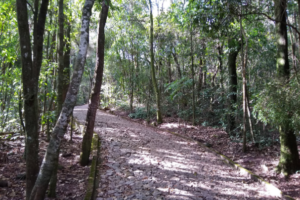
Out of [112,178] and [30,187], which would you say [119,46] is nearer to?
[112,178]

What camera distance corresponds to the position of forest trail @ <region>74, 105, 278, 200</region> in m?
5.06

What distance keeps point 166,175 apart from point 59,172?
305 cm

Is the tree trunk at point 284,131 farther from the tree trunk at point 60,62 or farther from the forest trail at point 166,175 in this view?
the tree trunk at point 60,62

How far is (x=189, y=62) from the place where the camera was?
47.7ft

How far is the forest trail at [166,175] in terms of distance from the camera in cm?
506

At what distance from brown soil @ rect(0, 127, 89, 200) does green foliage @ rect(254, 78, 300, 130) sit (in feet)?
17.1

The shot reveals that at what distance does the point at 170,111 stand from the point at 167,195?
12.1 m

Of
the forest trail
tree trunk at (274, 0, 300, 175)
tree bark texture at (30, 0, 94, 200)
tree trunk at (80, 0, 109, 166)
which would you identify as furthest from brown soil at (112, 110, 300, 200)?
tree bark texture at (30, 0, 94, 200)

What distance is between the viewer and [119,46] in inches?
775

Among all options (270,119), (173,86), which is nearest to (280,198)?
(270,119)

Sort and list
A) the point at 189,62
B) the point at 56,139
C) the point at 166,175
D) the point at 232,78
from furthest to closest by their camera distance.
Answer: the point at 189,62
the point at 232,78
the point at 166,175
the point at 56,139

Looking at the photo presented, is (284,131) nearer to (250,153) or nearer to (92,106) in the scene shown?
(250,153)

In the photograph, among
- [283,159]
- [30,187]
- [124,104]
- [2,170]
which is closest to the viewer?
[30,187]

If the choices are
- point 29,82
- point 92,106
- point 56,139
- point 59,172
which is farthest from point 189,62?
point 56,139
